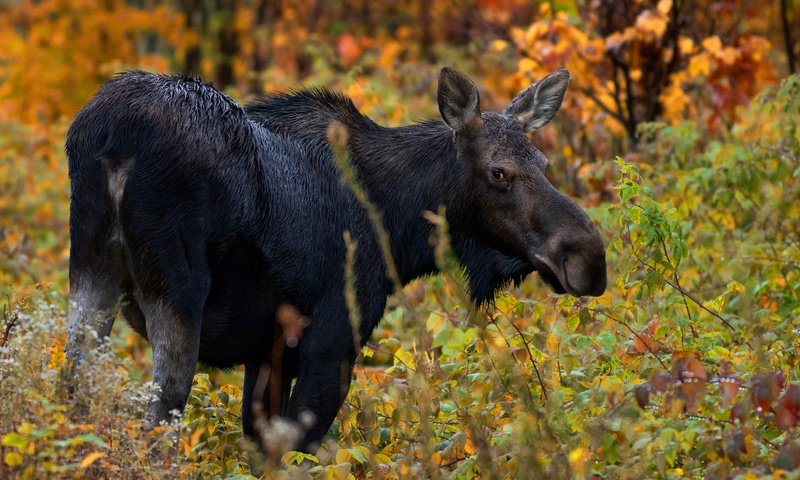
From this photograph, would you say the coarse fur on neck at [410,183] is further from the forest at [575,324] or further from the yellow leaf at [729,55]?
the yellow leaf at [729,55]

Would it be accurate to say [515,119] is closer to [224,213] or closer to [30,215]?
[224,213]

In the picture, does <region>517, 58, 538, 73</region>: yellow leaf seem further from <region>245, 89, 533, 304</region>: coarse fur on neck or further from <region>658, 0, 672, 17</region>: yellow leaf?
<region>245, 89, 533, 304</region>: coarse fur on neck

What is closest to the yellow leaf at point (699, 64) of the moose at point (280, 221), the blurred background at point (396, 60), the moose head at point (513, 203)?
the blurred background at point (396, 60)

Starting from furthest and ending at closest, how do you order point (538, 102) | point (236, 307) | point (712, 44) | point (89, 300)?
point (712, 44) < point (538, 102) < point (236, 307) < point (89, 300)

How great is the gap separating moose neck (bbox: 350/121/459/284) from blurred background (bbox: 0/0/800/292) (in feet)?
6.00

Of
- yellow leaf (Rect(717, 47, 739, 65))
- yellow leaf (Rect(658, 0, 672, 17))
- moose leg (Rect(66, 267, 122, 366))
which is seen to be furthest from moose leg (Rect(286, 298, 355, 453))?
yellow leaf (Rect(717, 47, 739, 65))

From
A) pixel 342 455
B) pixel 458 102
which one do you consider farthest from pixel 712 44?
pixel 342 455

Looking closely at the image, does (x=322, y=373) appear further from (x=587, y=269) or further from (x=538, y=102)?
(x=538, y=102)

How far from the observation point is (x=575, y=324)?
Answer: 5910 mm

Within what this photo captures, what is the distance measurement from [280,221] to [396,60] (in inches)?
482

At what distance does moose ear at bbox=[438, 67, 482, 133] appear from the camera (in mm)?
5848

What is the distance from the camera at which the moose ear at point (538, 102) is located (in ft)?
20.5

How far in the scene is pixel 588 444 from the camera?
4469mm

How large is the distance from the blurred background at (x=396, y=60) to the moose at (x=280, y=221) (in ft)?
3.92
